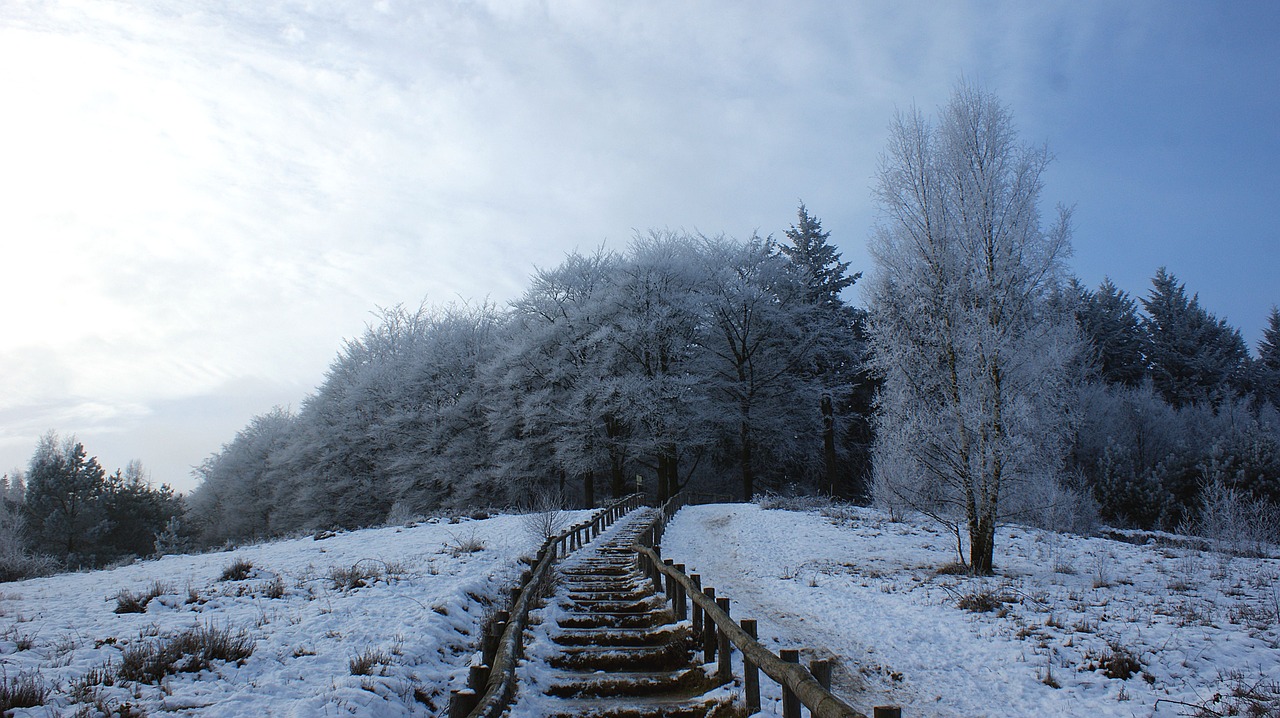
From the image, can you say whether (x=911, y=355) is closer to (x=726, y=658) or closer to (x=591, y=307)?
(x=726, y=658)

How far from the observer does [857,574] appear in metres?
12.4

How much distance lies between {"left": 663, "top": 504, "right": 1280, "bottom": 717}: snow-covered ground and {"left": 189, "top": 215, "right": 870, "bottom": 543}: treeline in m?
17.0

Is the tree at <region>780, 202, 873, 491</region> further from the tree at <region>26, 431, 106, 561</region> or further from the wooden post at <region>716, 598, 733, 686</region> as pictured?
the tree at <region>26, 431, 106, 561</region>

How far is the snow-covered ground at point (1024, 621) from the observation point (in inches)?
240

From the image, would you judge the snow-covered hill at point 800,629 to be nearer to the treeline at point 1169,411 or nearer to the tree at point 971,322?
the tree at point 971,322

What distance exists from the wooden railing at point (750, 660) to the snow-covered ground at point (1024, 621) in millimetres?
1276


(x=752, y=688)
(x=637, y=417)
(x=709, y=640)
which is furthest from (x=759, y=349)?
(x=752, y=688)

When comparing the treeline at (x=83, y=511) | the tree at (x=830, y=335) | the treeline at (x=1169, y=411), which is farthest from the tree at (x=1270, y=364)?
the treeline at (x=83, y=511)

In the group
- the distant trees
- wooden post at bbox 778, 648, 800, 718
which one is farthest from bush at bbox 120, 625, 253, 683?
the distant trees

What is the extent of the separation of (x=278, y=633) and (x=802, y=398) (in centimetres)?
3093

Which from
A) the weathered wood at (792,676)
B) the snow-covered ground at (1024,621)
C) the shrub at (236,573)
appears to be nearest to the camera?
the weathered wood at (792,676)

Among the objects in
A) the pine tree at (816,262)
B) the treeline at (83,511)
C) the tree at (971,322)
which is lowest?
the treeline at (83,511)

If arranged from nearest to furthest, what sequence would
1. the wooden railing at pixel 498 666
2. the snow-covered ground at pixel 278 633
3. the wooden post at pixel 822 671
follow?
the wooden post at pixel 822 671 < the wooden railing at pixel 498 666 < the snow-covered ground at pixel 278 633

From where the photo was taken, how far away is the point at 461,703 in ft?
14.1
